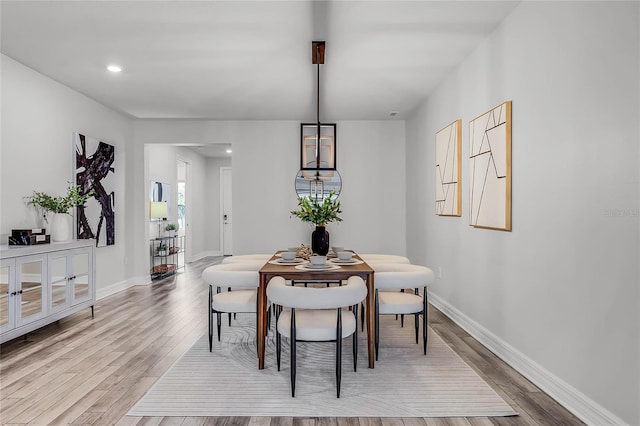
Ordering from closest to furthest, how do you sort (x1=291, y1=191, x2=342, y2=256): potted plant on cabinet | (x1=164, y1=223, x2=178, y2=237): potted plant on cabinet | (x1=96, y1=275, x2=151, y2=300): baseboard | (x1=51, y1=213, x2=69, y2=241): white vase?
(x1=291, y1=191, x2=342, y2=256): potted plant on cabinet → (x1=51, y1=213, x2=69, y2=241): white vase → (x1=96, y1=275, x2=151, y2=300): baseboard → (x1=164, y1=223, x2=178, y2=237): potted plant on cabinet

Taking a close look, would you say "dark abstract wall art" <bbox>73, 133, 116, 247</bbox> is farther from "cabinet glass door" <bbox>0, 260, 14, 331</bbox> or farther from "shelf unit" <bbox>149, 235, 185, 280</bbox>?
"cabinet glass door" <bbox>0, 260, 14, 331</bbox>

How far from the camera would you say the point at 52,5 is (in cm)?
274

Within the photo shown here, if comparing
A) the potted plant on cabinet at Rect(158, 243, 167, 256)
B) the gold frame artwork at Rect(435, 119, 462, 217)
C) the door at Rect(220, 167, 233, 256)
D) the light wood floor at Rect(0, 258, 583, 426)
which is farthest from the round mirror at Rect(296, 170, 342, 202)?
the door at Rect(220, 167, 233, 256)

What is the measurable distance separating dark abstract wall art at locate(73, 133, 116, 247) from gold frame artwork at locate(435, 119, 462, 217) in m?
4.29

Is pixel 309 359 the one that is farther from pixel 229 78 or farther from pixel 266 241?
pixel 266 241

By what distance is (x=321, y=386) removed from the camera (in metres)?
2.50

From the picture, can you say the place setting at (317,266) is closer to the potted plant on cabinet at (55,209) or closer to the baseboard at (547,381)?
the baseboard at (547,381)

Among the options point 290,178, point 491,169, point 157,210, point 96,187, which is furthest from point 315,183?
point 491,169

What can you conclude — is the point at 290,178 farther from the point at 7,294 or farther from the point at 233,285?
the point at 7,294

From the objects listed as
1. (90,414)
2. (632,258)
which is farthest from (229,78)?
(632,258)

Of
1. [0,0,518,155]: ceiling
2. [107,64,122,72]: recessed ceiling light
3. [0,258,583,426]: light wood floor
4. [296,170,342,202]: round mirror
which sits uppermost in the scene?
[0,0,518,155]: ceiling

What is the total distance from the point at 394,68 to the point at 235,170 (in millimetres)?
3171

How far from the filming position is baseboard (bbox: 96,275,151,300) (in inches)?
203

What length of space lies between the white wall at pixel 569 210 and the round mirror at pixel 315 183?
9.83 feet
